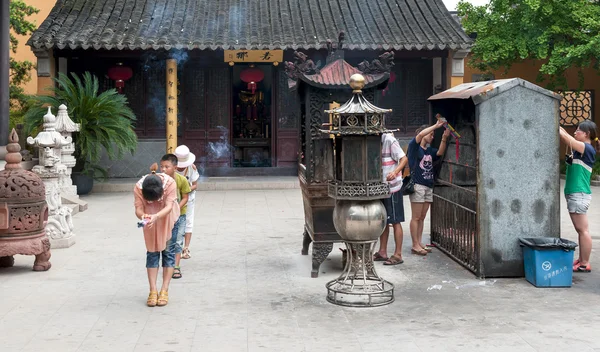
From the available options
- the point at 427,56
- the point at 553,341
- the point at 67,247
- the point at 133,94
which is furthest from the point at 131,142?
the point at 553,341

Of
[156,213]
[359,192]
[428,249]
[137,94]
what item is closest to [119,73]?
[137,94]

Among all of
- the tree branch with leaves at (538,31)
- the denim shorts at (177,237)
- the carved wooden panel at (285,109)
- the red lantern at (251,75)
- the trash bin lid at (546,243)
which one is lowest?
the trash bin lid at (546,243)

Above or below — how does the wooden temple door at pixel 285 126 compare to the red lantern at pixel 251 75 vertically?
below

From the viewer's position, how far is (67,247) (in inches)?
384

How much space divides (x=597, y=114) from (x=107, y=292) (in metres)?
17.2

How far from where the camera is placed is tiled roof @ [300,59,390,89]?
8.16 m

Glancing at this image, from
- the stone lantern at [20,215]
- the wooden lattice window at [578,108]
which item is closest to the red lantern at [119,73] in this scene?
the stone lantern at [20,215]

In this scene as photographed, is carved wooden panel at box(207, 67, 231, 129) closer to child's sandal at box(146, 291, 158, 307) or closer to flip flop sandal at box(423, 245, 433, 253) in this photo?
flip flop sandal at box(423, 245, 433, 253)

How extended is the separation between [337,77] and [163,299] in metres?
3.15

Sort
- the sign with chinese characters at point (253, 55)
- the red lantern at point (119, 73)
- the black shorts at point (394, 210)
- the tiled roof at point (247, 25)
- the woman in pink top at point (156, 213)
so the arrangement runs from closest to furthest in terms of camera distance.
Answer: the woman in pink top at point (156, 213) → the black shorts at point (394, 210) → the tiled roof at point (247, 25) → the sign with chinese characters at point (253, 55) → the red lantern at point (119, 73)

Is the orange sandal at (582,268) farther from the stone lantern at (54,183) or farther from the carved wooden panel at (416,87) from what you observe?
the carved wooden panel at (416,87)

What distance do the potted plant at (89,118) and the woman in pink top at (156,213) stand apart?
28.7ft

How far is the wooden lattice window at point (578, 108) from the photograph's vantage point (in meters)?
20.8

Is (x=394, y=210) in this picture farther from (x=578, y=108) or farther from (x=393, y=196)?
(x=578, y=108)
